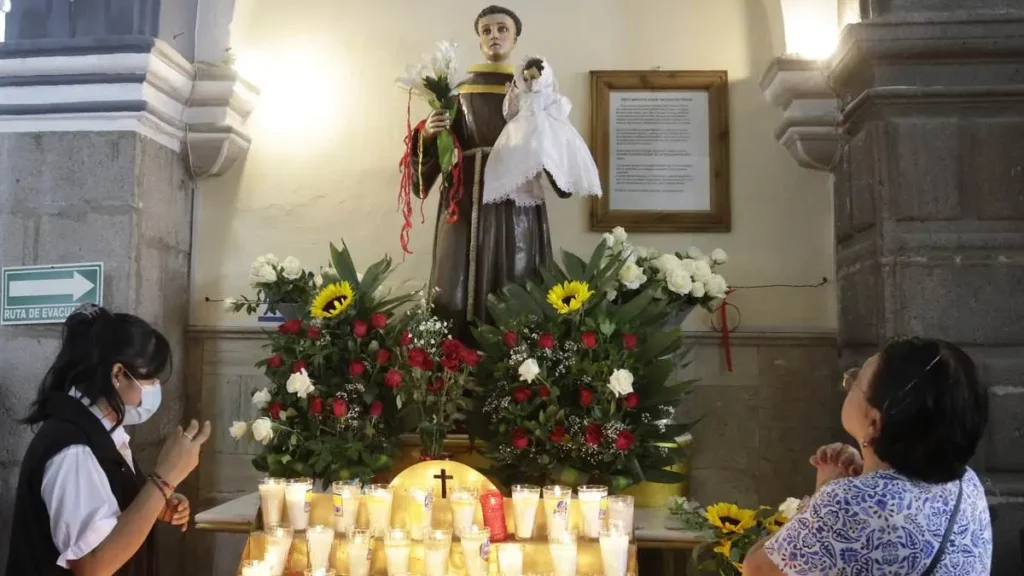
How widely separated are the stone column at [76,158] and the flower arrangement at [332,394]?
86 centimetres

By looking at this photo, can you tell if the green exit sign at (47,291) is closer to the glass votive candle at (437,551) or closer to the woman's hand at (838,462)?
the glass votive candle at (437,551)

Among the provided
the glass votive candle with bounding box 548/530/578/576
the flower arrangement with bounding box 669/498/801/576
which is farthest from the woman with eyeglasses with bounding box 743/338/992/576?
the glass votive candle with bounding box 548/530/578/576

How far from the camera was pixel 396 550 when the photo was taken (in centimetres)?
198

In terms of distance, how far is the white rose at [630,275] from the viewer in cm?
242

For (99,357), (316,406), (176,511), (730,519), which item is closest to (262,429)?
(316,406)

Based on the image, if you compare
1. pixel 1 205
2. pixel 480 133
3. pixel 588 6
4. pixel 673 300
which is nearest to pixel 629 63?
pixel 588 6

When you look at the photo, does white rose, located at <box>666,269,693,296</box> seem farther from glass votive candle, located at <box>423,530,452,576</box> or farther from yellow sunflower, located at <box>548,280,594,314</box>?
glass votive candle, located at <box>423,530,452,576</box>

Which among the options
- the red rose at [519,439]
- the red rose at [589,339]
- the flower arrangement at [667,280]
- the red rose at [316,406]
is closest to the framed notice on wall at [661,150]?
the flower arrangement at [667,280]

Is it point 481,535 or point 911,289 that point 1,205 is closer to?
point 481,535

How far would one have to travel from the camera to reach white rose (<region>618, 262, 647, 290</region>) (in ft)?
7.95

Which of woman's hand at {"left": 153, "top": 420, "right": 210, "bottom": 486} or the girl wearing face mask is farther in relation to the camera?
woman's hand at {"left": 153, "top": 420, "right": 210, "bottom": 486}

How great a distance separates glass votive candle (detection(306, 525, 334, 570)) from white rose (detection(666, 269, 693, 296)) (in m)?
1.20

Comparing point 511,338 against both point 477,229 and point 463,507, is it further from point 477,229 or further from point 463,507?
point 477,229

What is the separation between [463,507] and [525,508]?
0.15 metres
